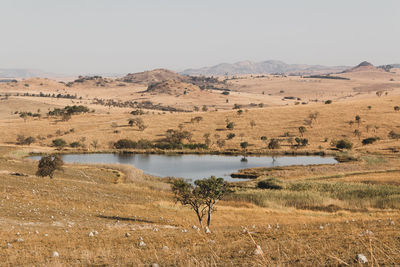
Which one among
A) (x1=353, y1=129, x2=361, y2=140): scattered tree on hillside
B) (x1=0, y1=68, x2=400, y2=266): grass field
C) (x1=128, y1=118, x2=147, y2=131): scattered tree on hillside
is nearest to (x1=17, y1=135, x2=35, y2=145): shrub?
(x1=0, y1=68, x2=400, y2=266): grass field

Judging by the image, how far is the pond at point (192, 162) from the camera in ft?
263

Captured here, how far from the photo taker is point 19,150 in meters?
96.7

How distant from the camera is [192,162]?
90.9m

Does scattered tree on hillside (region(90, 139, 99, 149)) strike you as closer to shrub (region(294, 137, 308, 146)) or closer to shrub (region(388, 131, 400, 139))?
shrub (region(294, 137, 308, 146))

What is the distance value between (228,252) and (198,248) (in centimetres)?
182

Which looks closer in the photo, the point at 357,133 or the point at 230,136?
the point at 357,133

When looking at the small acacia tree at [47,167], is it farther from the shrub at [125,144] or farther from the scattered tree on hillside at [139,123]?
the scattered tree on hillside at [139,123]

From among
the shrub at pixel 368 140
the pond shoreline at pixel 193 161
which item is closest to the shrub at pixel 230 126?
the pond shoreline at pixel 193 161

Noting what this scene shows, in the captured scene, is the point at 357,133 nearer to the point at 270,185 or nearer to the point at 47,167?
the point at 270,185

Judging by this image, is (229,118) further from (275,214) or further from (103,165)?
(275,214)

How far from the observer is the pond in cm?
8003

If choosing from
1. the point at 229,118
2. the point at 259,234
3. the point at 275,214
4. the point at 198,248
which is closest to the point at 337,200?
the point at 275,214

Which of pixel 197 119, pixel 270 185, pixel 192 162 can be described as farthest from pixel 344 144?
pixel 197 119

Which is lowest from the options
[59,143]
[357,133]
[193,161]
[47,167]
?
[193,161]
